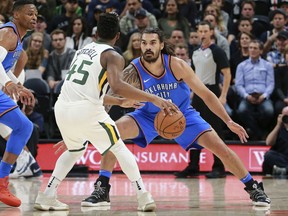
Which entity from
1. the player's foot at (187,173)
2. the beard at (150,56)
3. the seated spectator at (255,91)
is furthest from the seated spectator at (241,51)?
the beard at (150,56)

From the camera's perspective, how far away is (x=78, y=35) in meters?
13.4

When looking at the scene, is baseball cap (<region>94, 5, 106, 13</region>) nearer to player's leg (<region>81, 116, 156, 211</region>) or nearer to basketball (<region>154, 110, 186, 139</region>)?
player's leg (<region>81, 116, 156, 211</region>)

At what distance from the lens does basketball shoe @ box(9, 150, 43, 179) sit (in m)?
10.5

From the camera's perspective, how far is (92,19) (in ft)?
46.0

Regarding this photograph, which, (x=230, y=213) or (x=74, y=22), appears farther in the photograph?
(x=74, y=22)

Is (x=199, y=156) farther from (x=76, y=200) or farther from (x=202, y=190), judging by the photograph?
(x=76, y=200)

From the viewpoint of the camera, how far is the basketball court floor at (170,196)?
6221mm

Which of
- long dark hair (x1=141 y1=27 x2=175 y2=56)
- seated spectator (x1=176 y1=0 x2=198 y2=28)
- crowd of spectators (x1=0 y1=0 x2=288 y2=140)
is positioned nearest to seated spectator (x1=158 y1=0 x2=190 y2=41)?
crowd of spectators (x1=0 y1=0 x2=288 y2=140)

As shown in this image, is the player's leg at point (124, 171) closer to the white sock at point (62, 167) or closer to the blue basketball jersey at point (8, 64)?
the white sock at point (62, 167)

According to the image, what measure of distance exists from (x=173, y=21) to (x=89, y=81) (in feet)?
24.2

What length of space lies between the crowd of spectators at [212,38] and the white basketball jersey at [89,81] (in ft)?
15.8

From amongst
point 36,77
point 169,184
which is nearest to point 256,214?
point 169,184

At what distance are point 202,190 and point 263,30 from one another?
Answer: 5.71 m

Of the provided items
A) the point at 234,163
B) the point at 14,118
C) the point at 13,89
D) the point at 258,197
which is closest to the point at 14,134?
the point at 14,118
